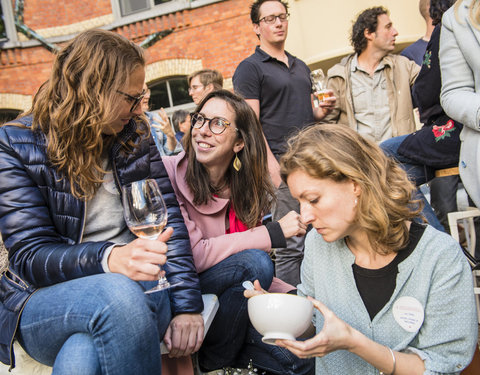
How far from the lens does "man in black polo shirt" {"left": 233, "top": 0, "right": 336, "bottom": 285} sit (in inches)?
133

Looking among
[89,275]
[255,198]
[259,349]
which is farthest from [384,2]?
[89,275]

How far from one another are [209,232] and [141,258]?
91 centimetres

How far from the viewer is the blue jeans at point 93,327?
140cm

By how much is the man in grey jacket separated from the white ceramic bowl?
262cm

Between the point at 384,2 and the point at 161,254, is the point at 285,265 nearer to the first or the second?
the point at 161,254

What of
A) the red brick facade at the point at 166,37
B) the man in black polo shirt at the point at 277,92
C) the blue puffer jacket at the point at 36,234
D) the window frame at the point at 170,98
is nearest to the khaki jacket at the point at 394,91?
the man in black polo shirt at the point at 277,92

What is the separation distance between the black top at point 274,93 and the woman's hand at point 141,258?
2114 mm

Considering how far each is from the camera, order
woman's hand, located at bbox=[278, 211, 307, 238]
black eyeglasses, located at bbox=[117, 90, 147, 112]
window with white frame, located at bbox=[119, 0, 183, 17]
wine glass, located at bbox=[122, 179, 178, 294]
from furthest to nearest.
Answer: window with white frame, located at bbox=[119, 0, 183, 17]
woman's hand, located at bbox=[278, 211, 307, 238]
black eyeglasses, located at bbox=[117, 90, 147, 112]
wine glass, located at bbox=[122, 179, 178, 294]

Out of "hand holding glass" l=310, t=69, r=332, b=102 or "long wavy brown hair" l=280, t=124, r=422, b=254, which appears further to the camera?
"hand holding glass" l=310, t=69, r=332, b=102

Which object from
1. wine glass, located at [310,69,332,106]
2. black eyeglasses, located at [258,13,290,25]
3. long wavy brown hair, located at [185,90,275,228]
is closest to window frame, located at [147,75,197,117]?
black eyeglasses, located at [258,13,290,25]

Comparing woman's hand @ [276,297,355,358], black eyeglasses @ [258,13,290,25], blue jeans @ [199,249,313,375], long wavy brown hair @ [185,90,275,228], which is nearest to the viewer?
woman's hand @ [276,297,355,358]

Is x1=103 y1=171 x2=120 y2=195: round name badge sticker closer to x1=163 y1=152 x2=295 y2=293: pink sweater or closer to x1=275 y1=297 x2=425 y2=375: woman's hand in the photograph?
x1=163 y1=152 x2=295 y2=293: pink sweater

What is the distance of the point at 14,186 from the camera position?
62.6 inches

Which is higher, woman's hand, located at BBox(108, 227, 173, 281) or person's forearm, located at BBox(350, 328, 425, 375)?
woman's hand, located at BBox(108, 227, 173, 281)
